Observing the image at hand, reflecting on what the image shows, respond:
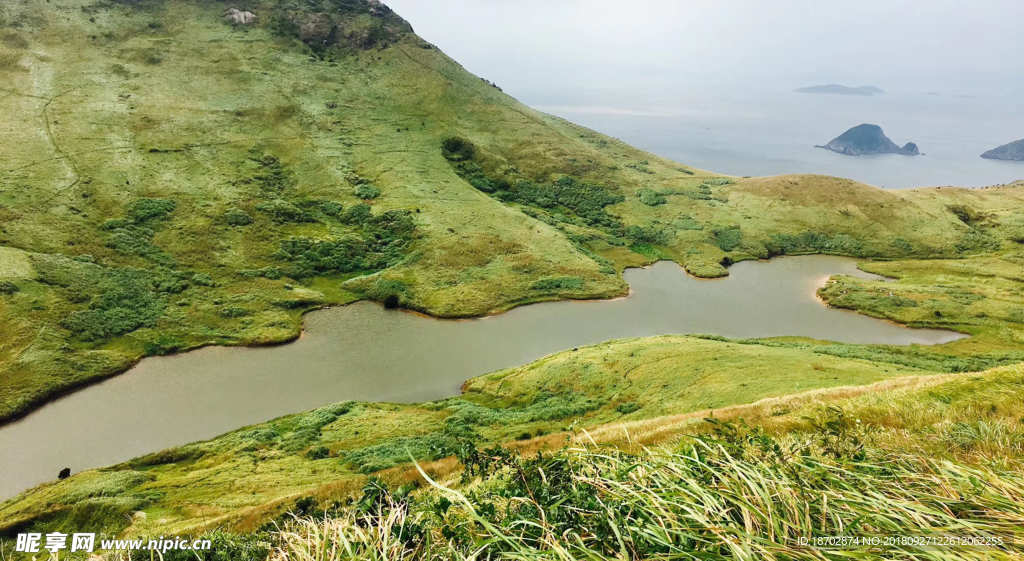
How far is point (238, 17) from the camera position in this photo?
111250mm

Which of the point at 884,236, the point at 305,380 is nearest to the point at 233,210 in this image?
the point at 305,380

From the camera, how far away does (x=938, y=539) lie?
2500 millimetres

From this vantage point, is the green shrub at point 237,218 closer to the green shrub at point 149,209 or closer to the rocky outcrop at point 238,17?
the green shrub at point 149,209

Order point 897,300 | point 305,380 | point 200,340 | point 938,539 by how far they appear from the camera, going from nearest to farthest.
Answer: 1. point 938,539
2. point 305,380
3. point 200,340
4. point 897,300

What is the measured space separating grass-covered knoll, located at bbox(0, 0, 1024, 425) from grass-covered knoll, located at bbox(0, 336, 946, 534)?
56.8 feet

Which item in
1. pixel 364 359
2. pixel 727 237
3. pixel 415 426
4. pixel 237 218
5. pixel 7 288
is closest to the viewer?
pixel 415 426

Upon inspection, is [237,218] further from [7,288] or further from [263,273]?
[7,288]

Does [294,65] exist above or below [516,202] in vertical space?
above

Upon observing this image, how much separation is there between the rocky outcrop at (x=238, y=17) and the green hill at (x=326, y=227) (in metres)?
2.45

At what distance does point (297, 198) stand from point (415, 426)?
59.5m

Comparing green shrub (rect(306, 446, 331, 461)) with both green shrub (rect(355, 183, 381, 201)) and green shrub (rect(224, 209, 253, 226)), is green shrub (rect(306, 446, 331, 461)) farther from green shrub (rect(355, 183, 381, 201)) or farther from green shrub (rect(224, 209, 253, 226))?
green shrub (rect(355, 183, 381, 201))

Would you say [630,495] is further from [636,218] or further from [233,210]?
[636,218]

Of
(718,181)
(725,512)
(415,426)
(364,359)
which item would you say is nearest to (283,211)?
(364,359)

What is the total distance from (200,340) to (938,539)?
55243mm
